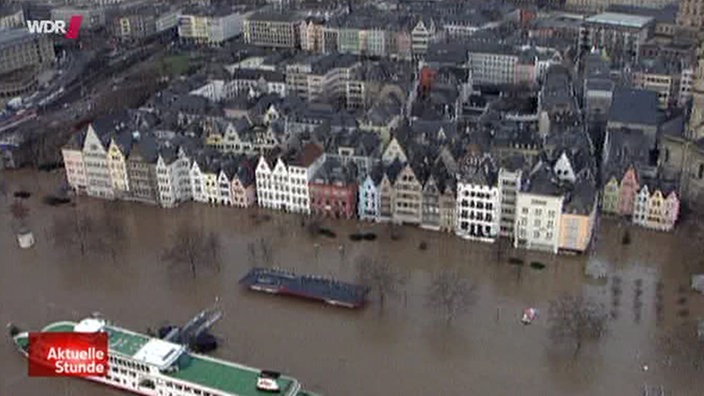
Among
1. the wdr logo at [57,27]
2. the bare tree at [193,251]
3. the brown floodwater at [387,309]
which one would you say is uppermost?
the wdr logo at [57,27]

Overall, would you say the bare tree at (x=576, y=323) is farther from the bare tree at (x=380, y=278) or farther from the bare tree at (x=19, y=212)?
the bare tree at (x=19, y=212)

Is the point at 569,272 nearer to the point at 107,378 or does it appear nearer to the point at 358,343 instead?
the point at 358,343

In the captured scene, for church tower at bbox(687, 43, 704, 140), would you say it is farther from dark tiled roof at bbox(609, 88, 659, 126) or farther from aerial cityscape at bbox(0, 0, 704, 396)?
dark tiled roof at bbox(609, 88, 659, 126)

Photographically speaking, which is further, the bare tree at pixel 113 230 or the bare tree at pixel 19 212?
the bare tree at pixel 19 212

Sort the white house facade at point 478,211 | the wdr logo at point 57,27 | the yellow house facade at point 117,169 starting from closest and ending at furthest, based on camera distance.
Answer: the white house facade at point 478,211
the yellow house facade at point 117,169
the wdr logo at point 57,27

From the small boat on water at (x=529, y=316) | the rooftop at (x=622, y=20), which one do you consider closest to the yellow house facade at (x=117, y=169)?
the small boat on water at (x=529, y=316)

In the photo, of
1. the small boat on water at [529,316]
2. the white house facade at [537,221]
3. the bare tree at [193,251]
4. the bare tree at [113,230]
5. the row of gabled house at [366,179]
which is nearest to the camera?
the small boat on water at [529,316]

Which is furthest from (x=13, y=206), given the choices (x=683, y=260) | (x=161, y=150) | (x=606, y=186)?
(x=683, y=260)

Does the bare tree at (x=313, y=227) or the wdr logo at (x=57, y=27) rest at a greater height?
the wdr logo at (x=57, y=27)

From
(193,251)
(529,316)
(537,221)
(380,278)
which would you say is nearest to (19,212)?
(193,251)
